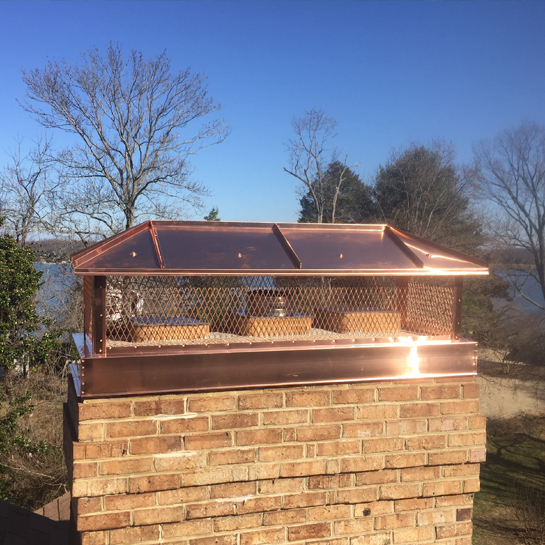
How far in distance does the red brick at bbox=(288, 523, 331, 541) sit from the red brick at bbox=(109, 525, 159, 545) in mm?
577

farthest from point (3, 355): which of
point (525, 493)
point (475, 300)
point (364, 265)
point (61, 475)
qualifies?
point (475, 300)

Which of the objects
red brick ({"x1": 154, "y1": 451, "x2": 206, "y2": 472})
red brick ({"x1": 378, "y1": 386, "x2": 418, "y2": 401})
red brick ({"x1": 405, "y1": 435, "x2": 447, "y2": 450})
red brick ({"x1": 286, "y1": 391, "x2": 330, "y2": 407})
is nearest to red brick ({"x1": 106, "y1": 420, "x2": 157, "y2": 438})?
red brick ({"x1": 154, "y1": 451, "x2": 206, "y2": 472})

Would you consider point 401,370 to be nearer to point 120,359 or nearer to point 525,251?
point 120,359

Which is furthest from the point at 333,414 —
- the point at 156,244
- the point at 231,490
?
the point at 156,244

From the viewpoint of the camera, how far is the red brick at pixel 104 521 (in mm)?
1994

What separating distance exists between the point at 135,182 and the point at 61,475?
11454mm

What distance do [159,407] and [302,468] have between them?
0.68 metres

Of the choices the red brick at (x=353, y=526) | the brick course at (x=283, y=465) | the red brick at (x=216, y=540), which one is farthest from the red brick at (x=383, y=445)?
the red brick at (x=216, y=540)

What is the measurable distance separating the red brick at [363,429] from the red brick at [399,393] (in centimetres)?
12

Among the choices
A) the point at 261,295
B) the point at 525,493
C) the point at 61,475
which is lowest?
the point at 525,493

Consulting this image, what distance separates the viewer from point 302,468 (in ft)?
7.24

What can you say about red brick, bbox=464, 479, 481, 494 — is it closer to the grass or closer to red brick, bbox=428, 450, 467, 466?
red brick, bbox=428, 450, 467, 466

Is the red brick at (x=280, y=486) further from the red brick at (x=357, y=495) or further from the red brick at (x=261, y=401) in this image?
the red brick at (x=261, y=401)

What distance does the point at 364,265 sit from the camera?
230cm
